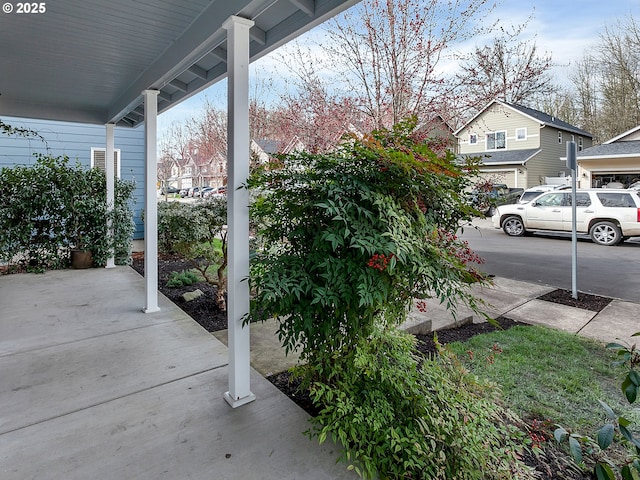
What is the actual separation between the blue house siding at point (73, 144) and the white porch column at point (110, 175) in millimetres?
1131

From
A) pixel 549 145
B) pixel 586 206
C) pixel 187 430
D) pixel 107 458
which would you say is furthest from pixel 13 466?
pixel 549 145

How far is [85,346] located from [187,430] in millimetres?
1731

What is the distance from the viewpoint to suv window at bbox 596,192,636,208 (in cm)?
908

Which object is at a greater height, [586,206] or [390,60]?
[390,60]

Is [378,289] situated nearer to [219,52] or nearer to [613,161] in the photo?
[219,52]

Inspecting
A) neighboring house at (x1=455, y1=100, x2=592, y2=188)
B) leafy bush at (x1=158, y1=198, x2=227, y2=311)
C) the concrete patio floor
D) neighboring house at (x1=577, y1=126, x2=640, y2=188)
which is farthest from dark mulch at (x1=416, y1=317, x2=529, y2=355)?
neighboring house at (x1=455, y1=100, x2=592, y2=188)

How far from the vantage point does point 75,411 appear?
2.27 meters

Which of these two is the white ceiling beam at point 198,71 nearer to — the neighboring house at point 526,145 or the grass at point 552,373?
the grass at point 552,373

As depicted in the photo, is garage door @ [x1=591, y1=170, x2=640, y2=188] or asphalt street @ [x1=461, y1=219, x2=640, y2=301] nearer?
asphalt street @ [x1=461, y1=219, x2=640, y2=301]

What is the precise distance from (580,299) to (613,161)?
1077 centimetres

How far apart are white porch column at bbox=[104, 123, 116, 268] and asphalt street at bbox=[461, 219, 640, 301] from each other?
6026mm

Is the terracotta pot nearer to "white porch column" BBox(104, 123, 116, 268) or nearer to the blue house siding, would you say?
"white porch column" BBox(104, 123, 116, 268)

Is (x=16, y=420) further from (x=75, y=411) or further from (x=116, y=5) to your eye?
(x=116, y=5)

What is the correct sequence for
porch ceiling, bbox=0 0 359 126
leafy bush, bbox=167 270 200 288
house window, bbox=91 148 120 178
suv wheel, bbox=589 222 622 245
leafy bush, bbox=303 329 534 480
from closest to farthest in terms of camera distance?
leafy bush, bbox=303 329 534 480 → porch ceiling, bbox=0 0 359 126 → leafy bush, bbox=167 270 200 288 → house window, bbox=91 148 120 178 → suv wheel, bbox=589 222 622 245
